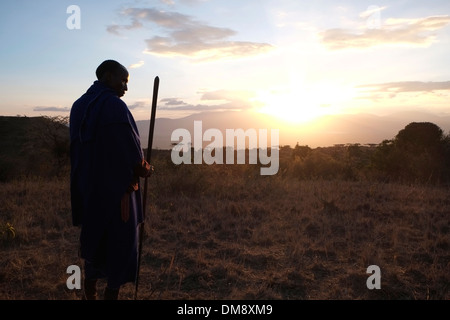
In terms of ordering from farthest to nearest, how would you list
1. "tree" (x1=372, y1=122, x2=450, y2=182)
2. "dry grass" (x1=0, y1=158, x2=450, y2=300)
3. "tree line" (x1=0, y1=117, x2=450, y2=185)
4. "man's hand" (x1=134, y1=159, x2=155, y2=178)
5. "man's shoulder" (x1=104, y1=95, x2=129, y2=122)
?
"tree line" (x1=0, y1=117, x2=450, y2=185) → "tree" (x1=372, y1=122, x2=450, y2=182) → "dry grass" (x1=0, y1=158, x2=450, y2=300) → "man's hand" (x1=134, y1=159, x2=155, y2=178) → "man's shoulder" (x1=104, y1=95, x2=129, y2=122)

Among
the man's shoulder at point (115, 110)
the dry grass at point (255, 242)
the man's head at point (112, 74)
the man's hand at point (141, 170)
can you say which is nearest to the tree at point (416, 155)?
the dry grass at point (255, 242)

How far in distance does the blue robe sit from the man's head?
0.12 meters

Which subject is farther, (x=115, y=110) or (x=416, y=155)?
(x=416, y=155)

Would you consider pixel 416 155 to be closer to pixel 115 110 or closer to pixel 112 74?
pixel 112 74

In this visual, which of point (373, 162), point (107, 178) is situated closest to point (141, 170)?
point (107, 178)

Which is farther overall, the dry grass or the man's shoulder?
the dry grass

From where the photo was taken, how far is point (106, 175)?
3242 millimetres

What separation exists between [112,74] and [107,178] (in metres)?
0.94

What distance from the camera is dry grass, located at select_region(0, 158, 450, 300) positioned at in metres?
4.39

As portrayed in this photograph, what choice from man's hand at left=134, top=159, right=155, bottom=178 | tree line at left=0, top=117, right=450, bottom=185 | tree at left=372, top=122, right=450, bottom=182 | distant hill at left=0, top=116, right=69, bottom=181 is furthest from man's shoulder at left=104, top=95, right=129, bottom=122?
tree at left=372, top=122, right=450, bottom=182

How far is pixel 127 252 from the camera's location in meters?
3.29

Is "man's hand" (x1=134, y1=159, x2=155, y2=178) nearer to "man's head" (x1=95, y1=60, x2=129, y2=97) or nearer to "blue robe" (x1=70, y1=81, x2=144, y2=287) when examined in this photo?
"blue robe" (x1=70, y1=81, x2=144, y2=287)

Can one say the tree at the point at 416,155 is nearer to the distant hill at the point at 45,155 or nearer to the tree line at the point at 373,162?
the tree line at the point at 373,162

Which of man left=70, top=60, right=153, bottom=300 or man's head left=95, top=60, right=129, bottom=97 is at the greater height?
man's head left=95, top=60, right=129, bottom=97
